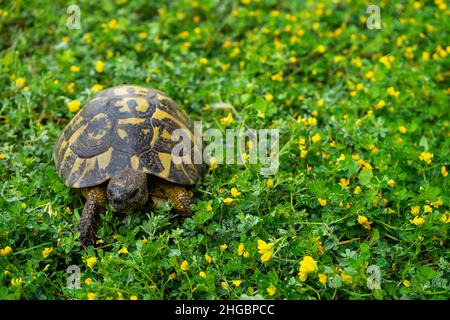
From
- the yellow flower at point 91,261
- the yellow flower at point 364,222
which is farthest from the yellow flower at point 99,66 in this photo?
the yellow flower at point 364,222

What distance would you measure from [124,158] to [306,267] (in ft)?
4.36

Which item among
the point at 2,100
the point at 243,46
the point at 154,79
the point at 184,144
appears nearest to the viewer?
the point at 184,144

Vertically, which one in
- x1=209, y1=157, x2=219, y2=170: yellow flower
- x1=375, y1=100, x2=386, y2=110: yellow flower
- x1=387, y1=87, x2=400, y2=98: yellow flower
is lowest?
x1=209, y1=157, x2=219, y2=170: yellow flower

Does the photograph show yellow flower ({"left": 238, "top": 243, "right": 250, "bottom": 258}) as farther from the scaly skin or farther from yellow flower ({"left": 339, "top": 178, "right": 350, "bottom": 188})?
yellow flower ({"left": 339, "top": 178, "right": 350, "bottom": 188})

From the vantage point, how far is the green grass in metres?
3.07

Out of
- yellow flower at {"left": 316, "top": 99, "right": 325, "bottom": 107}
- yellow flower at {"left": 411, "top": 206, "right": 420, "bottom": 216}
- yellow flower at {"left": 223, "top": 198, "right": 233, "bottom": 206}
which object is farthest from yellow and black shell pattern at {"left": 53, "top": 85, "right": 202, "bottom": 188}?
yellow flower at {"left": 411, "top": 206, "right": 420, "bottom": 216}

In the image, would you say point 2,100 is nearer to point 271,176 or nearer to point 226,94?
point 226,94

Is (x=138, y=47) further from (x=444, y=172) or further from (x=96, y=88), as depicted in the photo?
(x=444, y=172)

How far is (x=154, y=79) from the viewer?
15.9 feet

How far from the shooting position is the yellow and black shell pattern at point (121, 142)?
3500 millimetres

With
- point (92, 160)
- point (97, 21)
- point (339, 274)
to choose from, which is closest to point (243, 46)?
point (97, 21)

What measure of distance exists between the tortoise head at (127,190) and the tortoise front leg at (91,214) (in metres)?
0.19

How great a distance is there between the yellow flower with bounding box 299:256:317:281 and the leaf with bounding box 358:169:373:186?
32.6 inches
